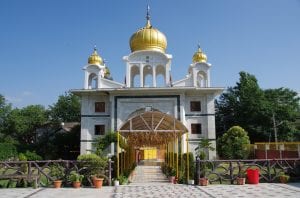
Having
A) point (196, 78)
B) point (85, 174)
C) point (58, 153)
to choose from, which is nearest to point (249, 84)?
point (196, 78)

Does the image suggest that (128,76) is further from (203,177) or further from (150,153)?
(203,177)

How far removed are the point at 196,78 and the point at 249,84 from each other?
56.4 ft

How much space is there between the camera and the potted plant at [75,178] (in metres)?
15.3

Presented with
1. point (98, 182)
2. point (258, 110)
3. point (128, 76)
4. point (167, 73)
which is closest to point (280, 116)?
point (258, 110)

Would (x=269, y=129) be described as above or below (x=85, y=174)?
above

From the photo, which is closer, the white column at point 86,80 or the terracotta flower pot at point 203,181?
the terracotta flower pot at point 203,181

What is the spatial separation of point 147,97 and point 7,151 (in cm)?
1454

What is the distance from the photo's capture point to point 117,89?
100 feet

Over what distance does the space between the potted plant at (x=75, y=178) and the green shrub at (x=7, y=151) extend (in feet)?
63.0

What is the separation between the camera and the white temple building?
3097 centimetres

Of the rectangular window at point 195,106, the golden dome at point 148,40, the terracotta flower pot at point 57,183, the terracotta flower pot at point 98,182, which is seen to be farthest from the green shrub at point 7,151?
the terracotta flower pot at point 98,182

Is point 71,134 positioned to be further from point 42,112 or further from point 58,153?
point 42,112

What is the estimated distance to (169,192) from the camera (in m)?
13.5

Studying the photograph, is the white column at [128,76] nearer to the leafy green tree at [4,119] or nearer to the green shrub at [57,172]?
the green shrub at [57,172]
